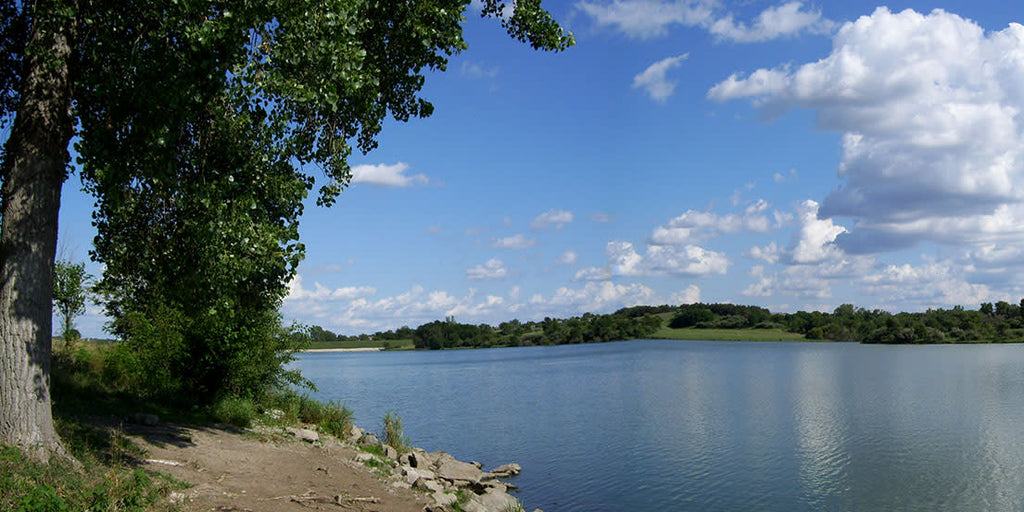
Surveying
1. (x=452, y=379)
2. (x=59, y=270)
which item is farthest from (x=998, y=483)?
(x=452, y=379)

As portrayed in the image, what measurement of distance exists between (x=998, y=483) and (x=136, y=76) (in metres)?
28.2

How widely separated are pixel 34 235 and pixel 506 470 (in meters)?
19.2

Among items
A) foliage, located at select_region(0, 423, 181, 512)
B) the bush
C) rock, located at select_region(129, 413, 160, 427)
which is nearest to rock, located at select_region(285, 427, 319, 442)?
the bush

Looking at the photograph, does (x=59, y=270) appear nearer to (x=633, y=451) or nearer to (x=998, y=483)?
(x=633, y=451)

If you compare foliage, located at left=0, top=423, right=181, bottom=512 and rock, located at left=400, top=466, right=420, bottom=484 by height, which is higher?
foliage, located at left=0, top=423, right=181, bottom=512

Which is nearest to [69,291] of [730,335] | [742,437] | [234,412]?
[234,412]

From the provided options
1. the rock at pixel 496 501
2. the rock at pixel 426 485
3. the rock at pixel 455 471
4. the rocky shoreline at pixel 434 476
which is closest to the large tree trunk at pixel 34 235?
the rocky shoreline at pixel 434 476

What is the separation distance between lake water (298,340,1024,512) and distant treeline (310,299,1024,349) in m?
71.5

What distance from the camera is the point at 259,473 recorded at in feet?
43.4

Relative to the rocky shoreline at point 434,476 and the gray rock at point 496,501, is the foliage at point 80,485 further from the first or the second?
the gray rock at point 496,501

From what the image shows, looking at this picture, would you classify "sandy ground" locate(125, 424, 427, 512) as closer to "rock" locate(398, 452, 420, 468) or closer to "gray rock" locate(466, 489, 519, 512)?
"rock" locate(398, 452, 420, 468)

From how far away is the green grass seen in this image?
492 feet

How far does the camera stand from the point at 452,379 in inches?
2849

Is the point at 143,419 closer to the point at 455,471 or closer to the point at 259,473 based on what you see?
the point at 259,473
